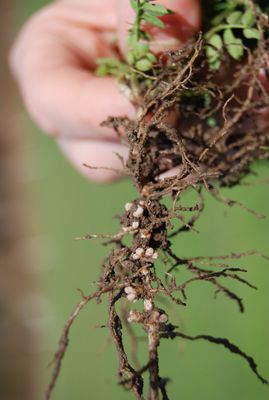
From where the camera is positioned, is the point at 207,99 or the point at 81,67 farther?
the point at 81,67

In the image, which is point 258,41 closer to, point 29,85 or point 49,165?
point 29,85

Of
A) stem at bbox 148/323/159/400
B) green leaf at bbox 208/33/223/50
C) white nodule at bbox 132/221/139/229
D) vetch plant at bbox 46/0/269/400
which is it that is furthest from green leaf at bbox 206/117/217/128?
stem at bbox 148/323/159/400

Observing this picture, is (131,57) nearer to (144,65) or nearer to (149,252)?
(144,65)

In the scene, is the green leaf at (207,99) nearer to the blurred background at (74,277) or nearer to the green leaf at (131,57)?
the green leaf at (131,57)

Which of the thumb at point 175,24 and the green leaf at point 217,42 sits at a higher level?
the thumb at point 175,24

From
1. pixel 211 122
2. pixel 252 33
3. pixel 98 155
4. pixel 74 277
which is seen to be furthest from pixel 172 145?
pixel 74 277

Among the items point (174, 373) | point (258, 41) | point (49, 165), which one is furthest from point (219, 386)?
Result: point (49, 165)

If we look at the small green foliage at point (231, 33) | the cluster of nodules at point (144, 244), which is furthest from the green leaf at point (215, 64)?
the cluster of nodules at point (144, 244)
